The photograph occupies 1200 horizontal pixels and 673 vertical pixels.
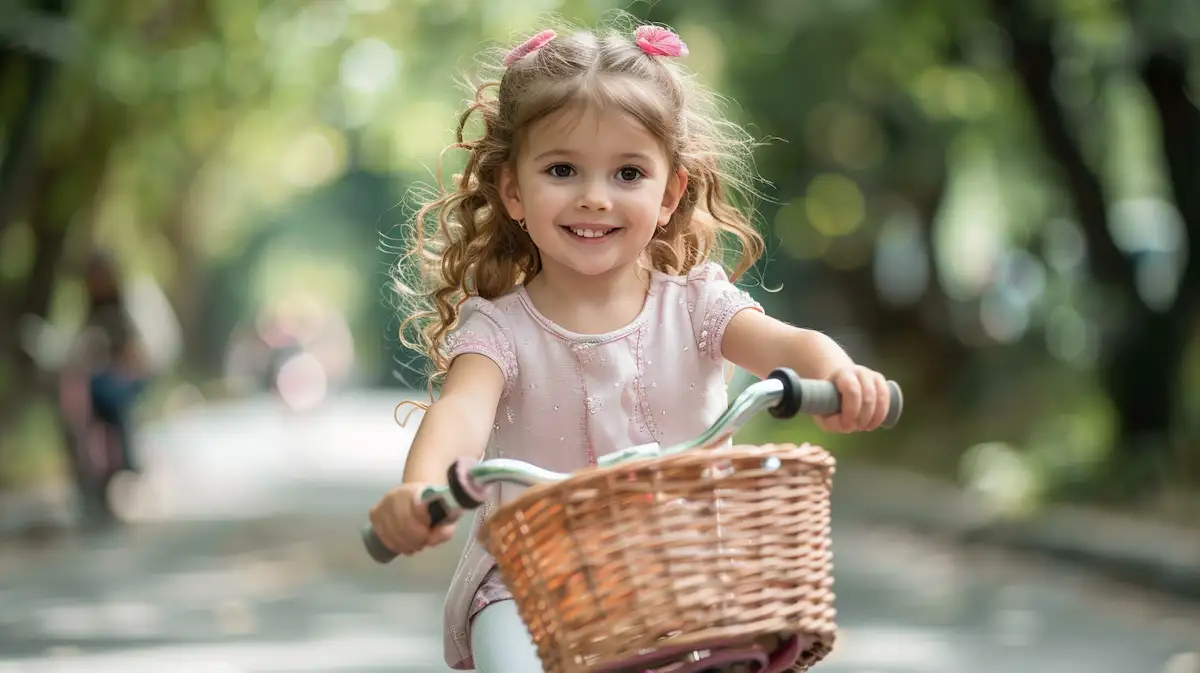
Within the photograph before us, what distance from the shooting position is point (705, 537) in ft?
8.55

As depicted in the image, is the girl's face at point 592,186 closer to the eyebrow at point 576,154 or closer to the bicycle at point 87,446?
the eyebrow at point 576,154

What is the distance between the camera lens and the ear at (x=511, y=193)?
11.9 ft

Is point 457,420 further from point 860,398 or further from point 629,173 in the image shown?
point 860,398

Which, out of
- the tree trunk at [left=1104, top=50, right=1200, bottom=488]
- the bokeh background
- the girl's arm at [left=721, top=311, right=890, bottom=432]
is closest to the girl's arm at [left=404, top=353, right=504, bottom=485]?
the girl's arm at [left=721, top=311, right=890, bottom=432]

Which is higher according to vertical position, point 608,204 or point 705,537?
point 608,204

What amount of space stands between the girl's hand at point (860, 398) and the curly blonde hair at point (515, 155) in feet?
2.20

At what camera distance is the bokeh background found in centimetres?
1335

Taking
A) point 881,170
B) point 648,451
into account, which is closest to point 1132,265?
point 881,170

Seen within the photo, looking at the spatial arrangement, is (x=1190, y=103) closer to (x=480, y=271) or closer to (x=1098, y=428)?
(x=1098, y=428)

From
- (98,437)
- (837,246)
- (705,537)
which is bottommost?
(705,537)

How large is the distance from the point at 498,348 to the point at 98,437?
11.6m

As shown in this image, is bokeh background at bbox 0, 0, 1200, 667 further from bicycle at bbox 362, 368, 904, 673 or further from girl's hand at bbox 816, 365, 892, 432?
bicycle at bbox 362, 368, 904, 673

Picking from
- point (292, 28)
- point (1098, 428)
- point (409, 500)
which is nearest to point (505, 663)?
point (409, 500)

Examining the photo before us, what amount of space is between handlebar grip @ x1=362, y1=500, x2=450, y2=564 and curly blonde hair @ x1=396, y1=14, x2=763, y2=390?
2.96 ft
